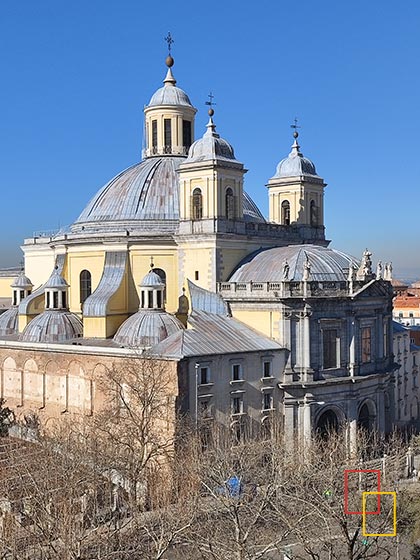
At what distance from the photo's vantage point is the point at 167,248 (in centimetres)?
5959

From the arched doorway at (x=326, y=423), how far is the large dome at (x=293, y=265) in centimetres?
914

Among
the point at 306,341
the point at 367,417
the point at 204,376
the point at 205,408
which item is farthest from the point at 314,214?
the point at 205,408

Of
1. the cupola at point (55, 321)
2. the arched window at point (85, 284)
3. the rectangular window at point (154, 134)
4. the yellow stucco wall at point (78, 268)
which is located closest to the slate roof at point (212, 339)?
the cupola at point (55, 321)

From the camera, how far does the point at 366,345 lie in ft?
190

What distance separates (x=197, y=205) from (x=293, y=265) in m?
8.40

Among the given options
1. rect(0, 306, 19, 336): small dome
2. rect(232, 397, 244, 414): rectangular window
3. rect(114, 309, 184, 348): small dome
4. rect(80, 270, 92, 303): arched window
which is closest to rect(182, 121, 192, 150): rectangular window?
rect(80, 270, 92, 303): arched window

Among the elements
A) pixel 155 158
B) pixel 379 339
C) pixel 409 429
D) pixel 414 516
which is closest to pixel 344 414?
pixel 379 339

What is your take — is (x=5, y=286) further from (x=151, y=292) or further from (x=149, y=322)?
(x=149, y=322)

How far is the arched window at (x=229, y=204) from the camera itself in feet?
192

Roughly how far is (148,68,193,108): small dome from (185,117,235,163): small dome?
35.8ft

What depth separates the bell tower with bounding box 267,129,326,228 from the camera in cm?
6750

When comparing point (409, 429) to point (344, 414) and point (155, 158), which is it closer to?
point (344, 414)

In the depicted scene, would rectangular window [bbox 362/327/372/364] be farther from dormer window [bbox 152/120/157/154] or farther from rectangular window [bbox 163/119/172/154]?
dormer window [bbox 152/120/157/154]

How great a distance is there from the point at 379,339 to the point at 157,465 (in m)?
23.9
